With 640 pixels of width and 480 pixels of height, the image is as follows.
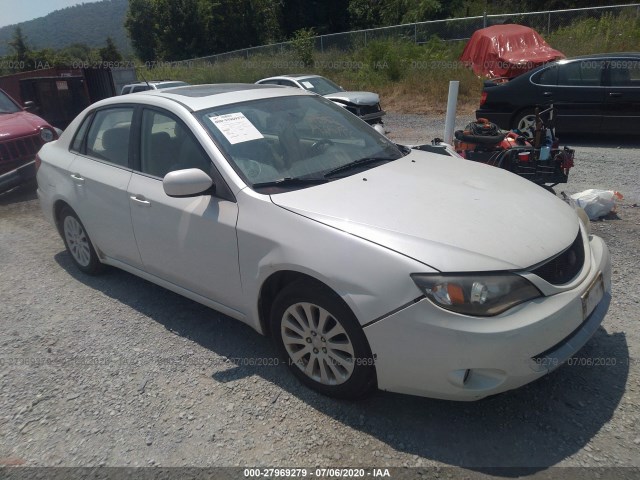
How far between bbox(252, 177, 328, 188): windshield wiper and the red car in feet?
19.5

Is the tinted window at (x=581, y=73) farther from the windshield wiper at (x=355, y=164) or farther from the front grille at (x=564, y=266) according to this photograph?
the front grille at (x=564, y=266)

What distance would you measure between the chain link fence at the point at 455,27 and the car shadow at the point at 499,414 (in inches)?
684

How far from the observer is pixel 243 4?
3762cm

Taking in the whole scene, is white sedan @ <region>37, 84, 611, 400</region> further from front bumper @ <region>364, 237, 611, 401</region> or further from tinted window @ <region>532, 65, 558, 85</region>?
tinted window @ <region>532, 65, 558, 85</region>

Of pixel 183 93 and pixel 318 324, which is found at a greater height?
pixel 183 93

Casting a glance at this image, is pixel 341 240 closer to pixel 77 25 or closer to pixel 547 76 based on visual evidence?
pixel 547 76

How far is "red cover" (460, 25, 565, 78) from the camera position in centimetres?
1407

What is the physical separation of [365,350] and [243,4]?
130ft

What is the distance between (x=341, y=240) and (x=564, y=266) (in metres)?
1.17

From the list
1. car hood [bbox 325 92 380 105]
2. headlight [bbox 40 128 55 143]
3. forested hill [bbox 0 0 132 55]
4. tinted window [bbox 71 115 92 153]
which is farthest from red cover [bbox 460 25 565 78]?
forested hill [bbox 0 0 132 55]

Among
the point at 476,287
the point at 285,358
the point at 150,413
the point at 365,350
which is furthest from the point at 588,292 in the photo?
the point at 150,413

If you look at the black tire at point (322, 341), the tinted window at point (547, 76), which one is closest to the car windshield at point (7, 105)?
the black tire at point (322, 341)

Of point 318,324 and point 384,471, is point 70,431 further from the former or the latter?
point 384,471

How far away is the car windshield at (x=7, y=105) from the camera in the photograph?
8523 millimetres
